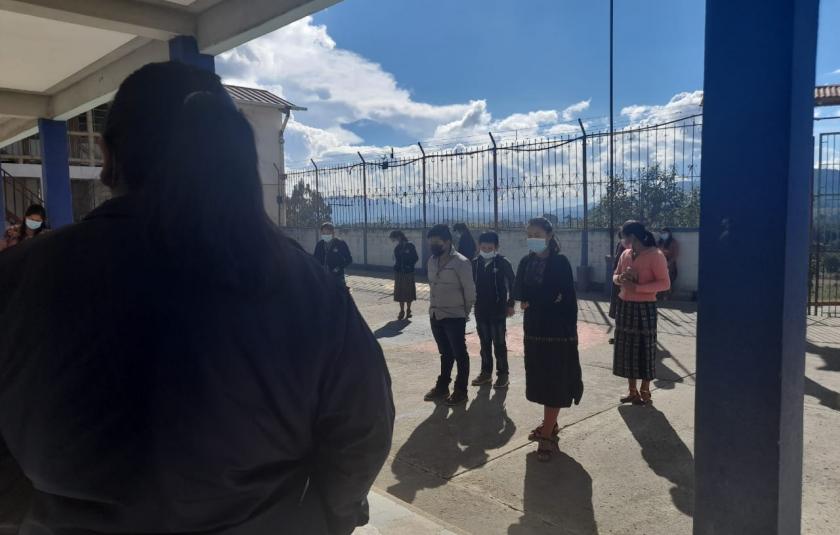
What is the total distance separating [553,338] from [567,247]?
9.03 meters

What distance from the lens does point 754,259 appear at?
207 cm

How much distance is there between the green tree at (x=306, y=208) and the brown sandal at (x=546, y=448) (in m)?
14.5

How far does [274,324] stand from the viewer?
1.12m

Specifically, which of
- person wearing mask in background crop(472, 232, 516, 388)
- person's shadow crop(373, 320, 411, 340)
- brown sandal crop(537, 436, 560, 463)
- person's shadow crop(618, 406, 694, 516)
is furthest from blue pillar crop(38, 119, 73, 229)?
person's shadow crop(618, 406, 694, 516)

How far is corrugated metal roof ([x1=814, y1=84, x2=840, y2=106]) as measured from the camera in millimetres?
8258

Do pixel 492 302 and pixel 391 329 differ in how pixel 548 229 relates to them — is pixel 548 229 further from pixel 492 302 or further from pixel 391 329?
pixel 391 329

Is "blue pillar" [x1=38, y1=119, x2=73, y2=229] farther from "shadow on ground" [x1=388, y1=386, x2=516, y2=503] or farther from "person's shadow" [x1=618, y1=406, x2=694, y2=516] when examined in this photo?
"person's shadow" [x1=618, y1=406, x2=694, y2=516]

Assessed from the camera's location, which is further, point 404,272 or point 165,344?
point 404,272

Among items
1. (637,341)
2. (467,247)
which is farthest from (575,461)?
(467,247)

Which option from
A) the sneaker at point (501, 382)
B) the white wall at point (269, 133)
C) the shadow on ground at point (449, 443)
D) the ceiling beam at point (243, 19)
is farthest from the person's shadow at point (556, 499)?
the white wall at point (269, 133)

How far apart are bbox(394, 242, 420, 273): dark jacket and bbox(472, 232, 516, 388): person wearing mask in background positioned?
12.5ft

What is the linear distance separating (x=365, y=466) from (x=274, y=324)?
15.8 inches

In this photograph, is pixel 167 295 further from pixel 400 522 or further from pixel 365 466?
pixel 400 522

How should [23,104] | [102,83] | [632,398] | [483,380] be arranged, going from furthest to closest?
[23,104] → [102,83] → [483,380] → [632,398]
